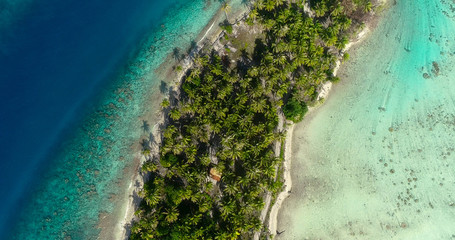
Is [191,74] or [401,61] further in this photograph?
[401,61]

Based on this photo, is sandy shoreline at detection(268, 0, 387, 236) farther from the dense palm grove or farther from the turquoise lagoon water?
the turquoise lagoon water

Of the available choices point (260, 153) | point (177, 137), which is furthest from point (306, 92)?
point (177, 137)

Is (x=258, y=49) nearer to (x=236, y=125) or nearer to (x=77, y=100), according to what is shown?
(x=236, y=125)

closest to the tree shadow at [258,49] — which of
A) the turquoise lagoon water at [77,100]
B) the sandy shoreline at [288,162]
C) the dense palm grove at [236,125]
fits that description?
the dense palm grove at [236,125]

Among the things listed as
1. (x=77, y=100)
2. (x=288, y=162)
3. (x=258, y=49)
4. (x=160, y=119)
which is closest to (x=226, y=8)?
(x=258, y=49)

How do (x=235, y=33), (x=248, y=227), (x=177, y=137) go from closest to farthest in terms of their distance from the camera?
(x=248, y=227), (x=177, y=137), (x=235, y=33)

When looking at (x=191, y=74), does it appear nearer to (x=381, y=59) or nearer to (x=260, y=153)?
(x=260, y=153)

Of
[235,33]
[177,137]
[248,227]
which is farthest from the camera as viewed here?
[235,33]
